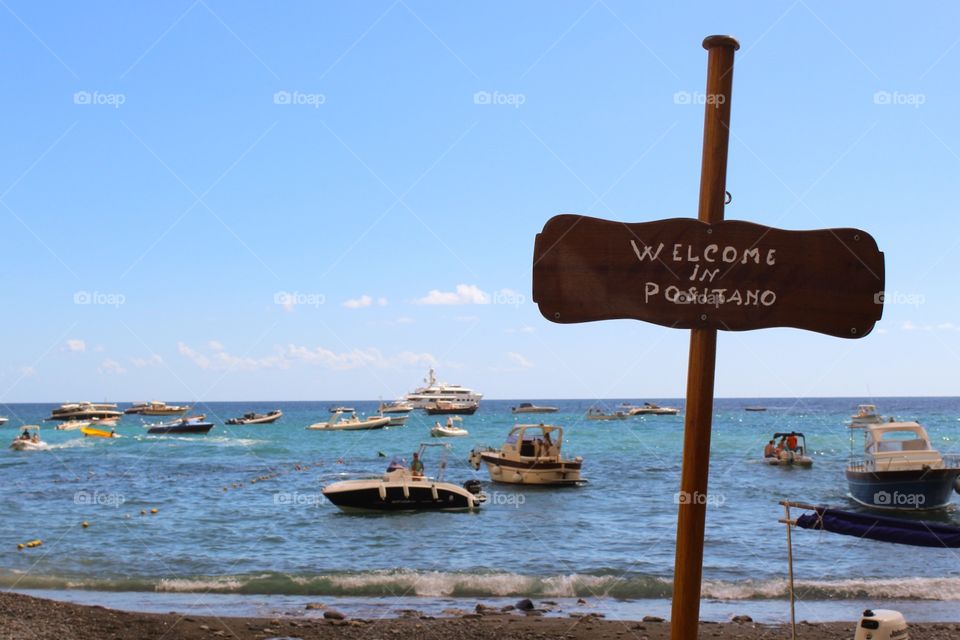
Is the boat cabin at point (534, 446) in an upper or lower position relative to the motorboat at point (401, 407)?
upper

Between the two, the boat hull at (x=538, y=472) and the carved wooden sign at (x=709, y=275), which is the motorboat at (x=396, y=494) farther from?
the carved wooden sign at (x=709, y=275)

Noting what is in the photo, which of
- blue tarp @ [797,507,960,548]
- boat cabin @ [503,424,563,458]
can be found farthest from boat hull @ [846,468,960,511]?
blue tarp @ [797,507,960,548]

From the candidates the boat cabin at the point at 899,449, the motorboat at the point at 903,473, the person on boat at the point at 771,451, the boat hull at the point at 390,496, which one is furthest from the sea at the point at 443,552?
the person on boat at the point at 771,451

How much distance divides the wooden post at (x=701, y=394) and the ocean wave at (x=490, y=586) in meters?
13.0

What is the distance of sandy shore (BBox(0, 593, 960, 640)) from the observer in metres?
12.4

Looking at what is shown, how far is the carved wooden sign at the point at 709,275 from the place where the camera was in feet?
14.1

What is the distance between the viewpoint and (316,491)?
36469mm

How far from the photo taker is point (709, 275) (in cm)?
434

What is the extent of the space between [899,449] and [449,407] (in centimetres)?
9347

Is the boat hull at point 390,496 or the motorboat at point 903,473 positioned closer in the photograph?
the boat hull at point 390,496

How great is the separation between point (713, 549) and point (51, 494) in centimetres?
2659

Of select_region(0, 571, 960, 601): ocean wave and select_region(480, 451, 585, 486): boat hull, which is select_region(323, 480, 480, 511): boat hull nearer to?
select_region(0, 571, 960, 601): ocean wave

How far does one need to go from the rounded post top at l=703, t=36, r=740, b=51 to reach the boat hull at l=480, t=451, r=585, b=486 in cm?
3210

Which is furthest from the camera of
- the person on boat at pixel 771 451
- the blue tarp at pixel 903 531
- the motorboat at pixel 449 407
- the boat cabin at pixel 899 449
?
the motorboat at pixel 449 407
